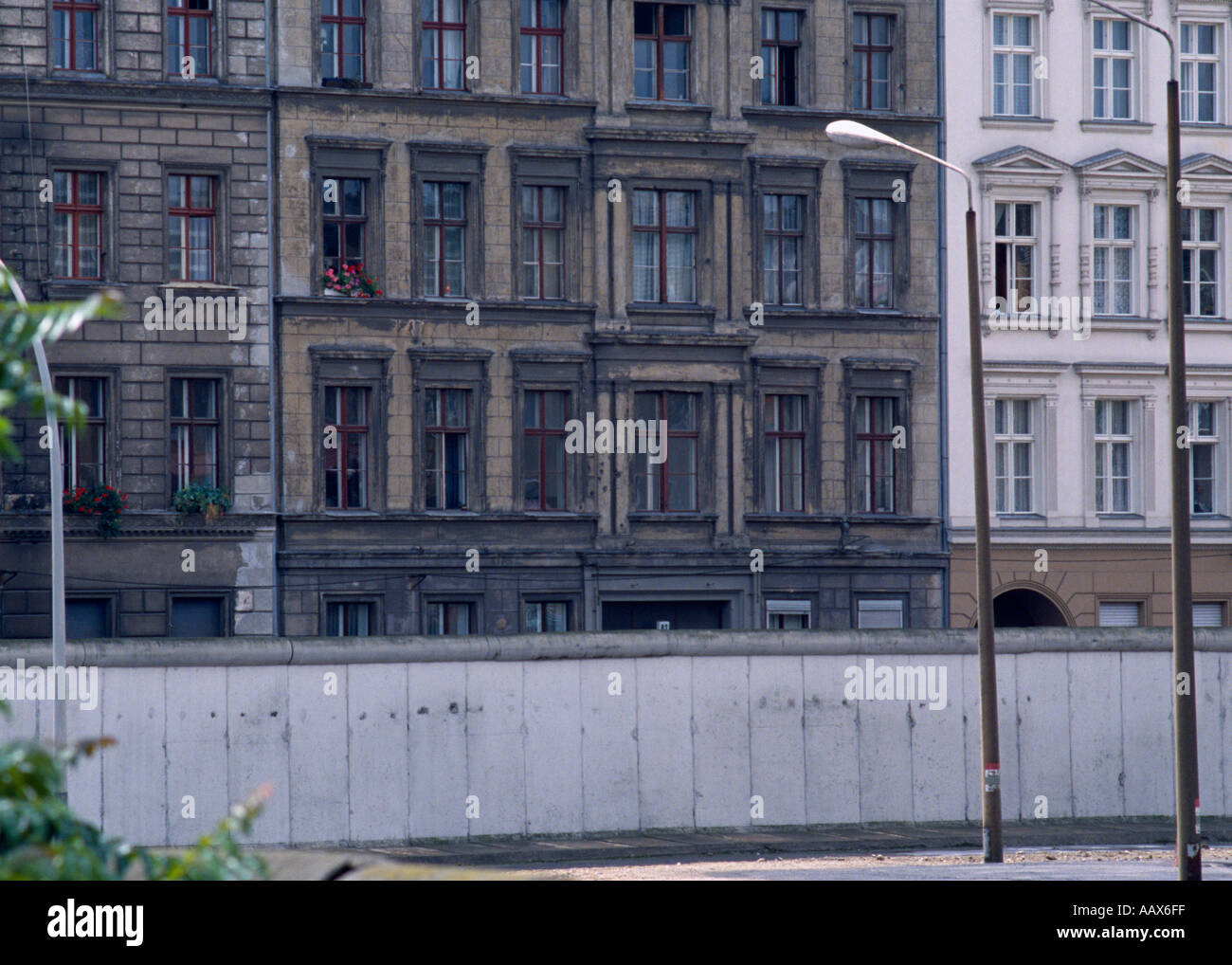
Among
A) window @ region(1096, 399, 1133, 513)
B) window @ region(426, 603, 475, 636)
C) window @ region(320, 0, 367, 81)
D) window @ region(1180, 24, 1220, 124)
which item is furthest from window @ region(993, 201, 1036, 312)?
window @ region(320, 0, 367, 81)

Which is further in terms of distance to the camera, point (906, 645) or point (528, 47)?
point (528, 47)

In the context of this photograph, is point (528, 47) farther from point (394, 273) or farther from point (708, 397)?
point (708, 397)

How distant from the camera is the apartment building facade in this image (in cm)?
4194

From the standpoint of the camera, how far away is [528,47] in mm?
39531

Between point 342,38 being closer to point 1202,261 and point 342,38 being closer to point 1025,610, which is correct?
point 1025,610

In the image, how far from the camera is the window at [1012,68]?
139ft

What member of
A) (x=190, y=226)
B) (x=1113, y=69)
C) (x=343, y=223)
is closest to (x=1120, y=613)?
(x=1113, y=69)

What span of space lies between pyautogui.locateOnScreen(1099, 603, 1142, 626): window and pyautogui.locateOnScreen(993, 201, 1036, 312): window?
6882 millimetres

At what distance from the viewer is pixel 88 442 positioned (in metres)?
36.7

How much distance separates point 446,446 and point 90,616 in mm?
7776

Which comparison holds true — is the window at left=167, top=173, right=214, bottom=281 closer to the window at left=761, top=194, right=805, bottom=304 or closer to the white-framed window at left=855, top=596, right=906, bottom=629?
the window at left=761, top=194, right=805, bottom=304
